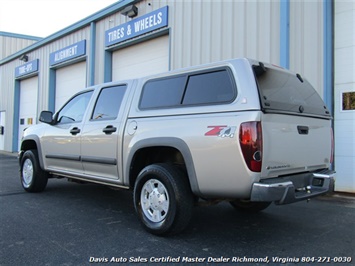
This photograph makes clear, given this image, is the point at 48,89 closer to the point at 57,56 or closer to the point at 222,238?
the point at 57,56

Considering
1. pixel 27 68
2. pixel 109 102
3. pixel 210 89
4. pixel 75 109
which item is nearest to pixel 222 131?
pixel 210 89

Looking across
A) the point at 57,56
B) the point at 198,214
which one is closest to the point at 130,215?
the point at 198,214

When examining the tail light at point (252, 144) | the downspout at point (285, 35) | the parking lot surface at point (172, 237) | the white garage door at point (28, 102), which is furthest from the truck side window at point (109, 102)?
the white garage door at point (28, 102)

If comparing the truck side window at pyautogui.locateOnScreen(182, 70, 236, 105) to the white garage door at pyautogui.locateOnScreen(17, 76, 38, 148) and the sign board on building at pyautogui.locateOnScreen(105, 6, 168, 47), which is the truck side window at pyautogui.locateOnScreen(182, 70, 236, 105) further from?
the white garage door at pyautogui.locateOnScreen(17, 76, 38, 148)

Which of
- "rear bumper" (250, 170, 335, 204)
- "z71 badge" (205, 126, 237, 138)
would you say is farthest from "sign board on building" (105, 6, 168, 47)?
"rear bumper" (250, 170, 335, 204)

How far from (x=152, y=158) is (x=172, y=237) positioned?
1064 mm

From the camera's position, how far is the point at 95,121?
4.88m

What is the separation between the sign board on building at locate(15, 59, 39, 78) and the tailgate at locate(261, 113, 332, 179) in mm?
16095

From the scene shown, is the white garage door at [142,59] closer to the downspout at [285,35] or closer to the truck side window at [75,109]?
the downspout at [285,35]

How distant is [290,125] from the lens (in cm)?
349

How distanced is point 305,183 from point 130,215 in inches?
96.8

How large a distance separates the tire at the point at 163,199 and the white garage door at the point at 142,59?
6.81 meters

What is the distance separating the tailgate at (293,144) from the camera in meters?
3.23

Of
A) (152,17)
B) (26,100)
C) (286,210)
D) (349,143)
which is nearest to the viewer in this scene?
(286,210)
